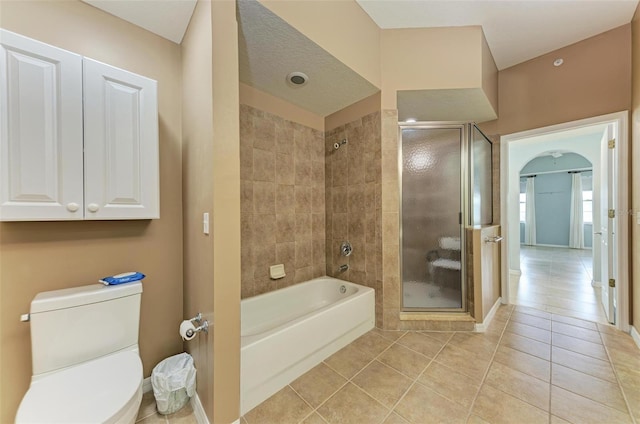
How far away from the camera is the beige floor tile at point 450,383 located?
150 cm

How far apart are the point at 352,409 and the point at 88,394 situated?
1305 millimetres

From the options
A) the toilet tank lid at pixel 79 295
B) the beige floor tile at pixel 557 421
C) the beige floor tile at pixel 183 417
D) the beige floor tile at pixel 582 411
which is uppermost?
the toilet tank lid at pixel 79 295

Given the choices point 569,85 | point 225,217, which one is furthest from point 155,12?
point 569,85

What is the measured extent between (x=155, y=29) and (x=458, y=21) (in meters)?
2.52

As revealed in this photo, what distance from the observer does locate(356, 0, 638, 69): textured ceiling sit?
6.72 ft

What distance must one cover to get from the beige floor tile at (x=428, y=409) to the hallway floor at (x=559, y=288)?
2213 millimetres

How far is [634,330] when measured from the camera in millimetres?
2109

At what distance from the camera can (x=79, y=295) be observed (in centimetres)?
127

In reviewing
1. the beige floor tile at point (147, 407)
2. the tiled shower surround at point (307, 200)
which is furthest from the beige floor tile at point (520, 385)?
the beige floor tile at point (147, 407)

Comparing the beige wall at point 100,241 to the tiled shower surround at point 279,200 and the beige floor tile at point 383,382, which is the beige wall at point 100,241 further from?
the beige floor tile at point 383,382

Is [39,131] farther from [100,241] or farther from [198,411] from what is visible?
[198,411]

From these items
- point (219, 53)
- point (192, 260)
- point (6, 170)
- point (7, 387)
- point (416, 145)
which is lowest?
point (7, 387)

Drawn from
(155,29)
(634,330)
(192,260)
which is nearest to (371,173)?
(192,260)

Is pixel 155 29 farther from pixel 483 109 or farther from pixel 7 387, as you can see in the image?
pixel 483 109
